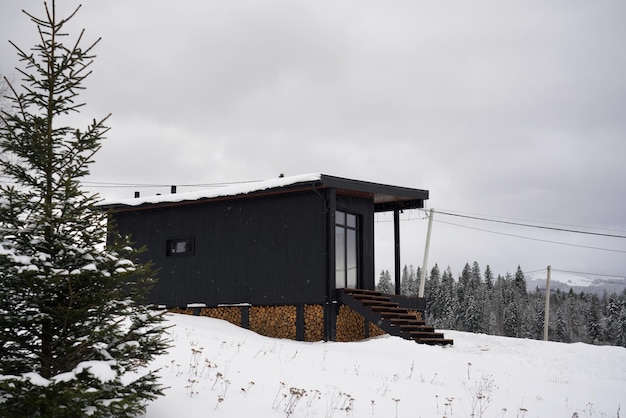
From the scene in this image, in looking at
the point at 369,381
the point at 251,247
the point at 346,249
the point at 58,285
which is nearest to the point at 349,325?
the point at 346,249

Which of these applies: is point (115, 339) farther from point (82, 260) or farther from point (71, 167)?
point (71, 167)

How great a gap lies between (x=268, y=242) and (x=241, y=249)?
1.01 meters

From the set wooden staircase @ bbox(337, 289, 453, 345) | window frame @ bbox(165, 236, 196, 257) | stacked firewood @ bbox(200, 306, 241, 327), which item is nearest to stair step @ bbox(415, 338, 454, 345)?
wooden staircase @ bbox(337, 289, 453, 345)

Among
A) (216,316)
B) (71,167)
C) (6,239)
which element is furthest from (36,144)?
(216,316)

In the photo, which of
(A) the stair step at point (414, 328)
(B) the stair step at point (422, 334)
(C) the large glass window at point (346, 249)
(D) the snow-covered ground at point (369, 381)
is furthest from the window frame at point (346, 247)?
(D) the snow-covered ground at point (369, 381)

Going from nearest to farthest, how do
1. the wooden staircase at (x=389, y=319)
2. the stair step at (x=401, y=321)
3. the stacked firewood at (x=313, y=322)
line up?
the wooden staircase at (x=389, y=319), the stair step at (x=401, y=321), the stacked firewood at (x=313, y=322)

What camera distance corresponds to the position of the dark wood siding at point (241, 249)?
1709 centimetres

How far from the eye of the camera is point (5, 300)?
5684mm

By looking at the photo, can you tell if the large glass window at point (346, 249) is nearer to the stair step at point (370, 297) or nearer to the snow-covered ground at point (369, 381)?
the stair step at point (370, 297)

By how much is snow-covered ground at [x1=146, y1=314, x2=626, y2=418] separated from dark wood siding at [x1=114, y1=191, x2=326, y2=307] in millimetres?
1859

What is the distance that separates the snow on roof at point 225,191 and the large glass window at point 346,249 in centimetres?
213

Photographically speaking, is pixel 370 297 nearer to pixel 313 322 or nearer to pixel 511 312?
pixel 313 322

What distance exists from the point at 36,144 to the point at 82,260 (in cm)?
123

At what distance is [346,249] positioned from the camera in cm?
1844
